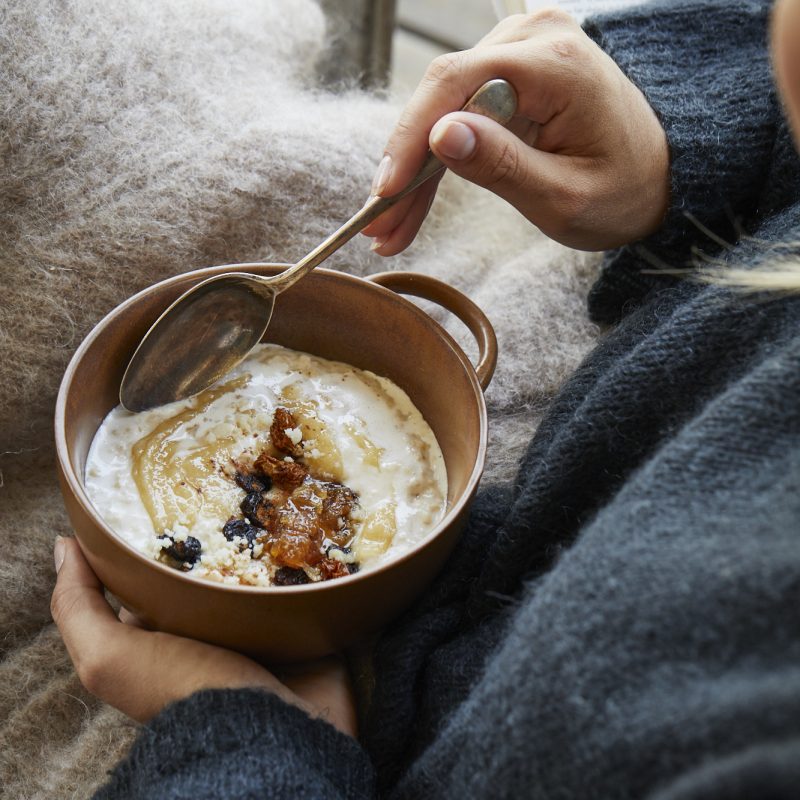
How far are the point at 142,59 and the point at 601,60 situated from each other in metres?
0.49

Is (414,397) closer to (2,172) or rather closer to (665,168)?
(665,168)

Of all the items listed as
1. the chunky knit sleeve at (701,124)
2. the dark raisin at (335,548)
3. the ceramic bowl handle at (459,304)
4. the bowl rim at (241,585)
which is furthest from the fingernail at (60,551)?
the chunky knit sleeve at (701,124)

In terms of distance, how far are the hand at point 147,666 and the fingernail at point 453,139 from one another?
16.6 inches

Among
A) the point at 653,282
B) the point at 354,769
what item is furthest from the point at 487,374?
the point at 354,769

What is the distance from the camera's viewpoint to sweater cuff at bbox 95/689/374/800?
59 cm

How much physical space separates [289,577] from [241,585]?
2.1 inches

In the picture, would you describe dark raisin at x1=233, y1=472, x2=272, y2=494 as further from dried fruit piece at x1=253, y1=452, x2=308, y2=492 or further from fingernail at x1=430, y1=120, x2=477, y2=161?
fingernail at x1=430, y1=120, x2=477, y2=161

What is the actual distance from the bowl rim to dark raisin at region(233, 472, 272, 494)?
0.33ft

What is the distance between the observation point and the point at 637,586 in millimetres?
503

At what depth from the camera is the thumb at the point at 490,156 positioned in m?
0.69

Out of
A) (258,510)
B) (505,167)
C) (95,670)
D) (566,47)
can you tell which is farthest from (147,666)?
(566,47)

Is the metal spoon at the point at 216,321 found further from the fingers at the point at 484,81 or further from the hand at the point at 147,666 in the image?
the hand at the point at 147,666

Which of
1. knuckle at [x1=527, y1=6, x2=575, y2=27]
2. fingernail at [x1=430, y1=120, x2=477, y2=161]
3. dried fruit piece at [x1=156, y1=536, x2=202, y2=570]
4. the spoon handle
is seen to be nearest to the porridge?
dried fruit piece at [x1=156, y1=536, x2=202, y2=570]

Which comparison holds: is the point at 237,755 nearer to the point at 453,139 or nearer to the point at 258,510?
the point at 258,510
